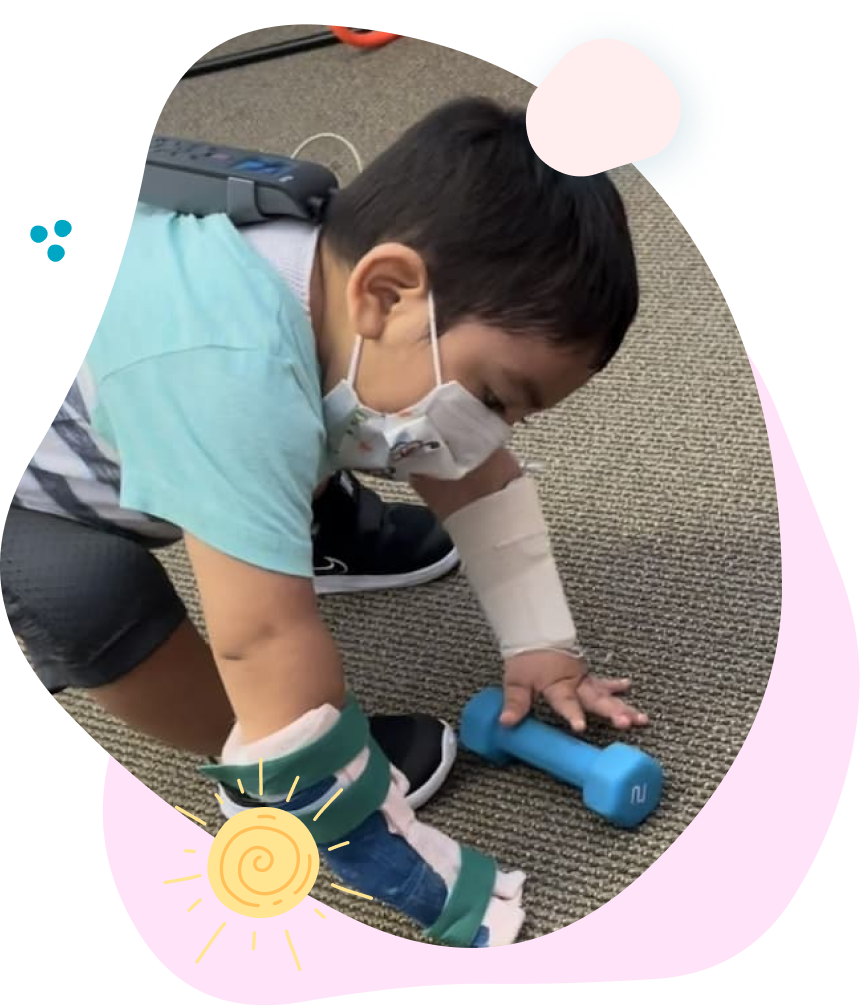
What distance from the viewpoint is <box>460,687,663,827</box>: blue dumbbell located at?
0.59 meters

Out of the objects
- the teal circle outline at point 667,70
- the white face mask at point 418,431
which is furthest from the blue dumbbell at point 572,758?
the teal circle outline at point 667,70

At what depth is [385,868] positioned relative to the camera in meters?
0.57

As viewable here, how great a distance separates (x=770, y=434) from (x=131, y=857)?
39 centimetres

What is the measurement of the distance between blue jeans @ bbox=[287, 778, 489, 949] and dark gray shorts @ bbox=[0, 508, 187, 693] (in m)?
0.10

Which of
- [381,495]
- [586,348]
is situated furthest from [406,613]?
[586,348]

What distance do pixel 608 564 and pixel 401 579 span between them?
0.34 ft

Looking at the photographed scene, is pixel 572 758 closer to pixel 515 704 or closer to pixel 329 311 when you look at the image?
pixel 515 704

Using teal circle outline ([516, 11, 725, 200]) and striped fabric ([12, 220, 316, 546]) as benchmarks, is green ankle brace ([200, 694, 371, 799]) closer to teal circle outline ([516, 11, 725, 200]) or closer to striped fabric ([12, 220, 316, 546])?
striped fabric ([12, 220, 316, 546])

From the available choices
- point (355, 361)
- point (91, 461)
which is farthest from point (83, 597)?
point (355, 361)

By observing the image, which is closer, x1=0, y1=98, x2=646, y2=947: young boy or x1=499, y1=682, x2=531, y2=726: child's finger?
x1=0, y1=98, x2=646, y2=947: young boy

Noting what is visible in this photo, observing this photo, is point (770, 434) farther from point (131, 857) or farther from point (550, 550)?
point (131, 857)

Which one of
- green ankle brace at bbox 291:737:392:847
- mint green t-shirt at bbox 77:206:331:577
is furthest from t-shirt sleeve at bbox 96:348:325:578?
green ankle brace at bbox 291:737:392:847

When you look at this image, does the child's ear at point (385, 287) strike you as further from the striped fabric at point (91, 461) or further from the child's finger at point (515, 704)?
the child's finger at point (515, 704)

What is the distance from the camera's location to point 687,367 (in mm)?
612
